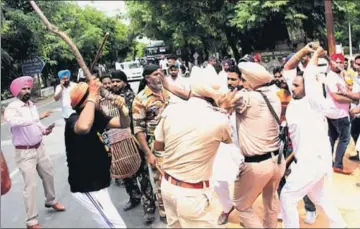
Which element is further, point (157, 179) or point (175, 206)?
point (157, 179)

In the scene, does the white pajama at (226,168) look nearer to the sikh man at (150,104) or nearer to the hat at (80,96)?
the sikh man at (150,104)

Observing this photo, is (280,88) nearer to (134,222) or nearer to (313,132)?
(313,132)

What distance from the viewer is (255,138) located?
3.32 m

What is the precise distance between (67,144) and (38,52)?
223 inches

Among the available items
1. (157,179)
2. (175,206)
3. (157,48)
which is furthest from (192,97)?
(157,48)

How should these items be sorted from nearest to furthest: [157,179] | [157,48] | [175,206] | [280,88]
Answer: [175,206] < [157,179] < [280,88] < [157,48]

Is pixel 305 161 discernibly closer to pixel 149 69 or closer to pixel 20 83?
pixel 149 69

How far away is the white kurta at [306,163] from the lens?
335cm

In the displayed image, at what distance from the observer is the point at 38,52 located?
819 centimetres

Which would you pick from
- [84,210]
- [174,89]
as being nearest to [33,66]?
[174,89]

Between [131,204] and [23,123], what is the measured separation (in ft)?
4.48

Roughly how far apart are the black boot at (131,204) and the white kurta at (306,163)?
1711 mm

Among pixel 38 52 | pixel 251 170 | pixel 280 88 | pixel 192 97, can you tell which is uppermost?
pixel 38 52

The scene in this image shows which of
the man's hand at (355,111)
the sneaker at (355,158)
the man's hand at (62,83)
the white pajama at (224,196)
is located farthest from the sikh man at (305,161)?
the man's hand at (62,83)
